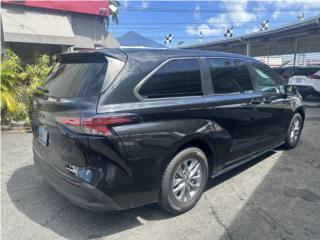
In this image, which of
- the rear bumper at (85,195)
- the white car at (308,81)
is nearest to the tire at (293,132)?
the rear bumper at (85,195)

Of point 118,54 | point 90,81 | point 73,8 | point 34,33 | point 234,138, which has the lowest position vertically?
Answer: point 234,138

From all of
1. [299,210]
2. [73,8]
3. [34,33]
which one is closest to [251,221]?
[299,210]

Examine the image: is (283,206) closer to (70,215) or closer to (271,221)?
(271,221)

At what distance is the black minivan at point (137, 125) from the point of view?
2.87m

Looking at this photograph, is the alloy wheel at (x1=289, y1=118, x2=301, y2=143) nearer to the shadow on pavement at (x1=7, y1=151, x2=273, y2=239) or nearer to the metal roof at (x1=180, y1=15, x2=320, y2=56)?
the shadow on pavement at (x1=7, y1=151, x2=273, y2=239)

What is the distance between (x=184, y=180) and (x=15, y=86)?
19.1 feet

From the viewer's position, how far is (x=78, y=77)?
10.6 feet

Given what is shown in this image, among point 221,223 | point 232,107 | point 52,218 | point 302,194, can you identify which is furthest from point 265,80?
point 52,218

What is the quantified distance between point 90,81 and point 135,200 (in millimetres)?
1263

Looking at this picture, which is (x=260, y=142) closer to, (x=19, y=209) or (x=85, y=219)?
(x=85, y=219)

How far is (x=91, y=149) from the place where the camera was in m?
2.79

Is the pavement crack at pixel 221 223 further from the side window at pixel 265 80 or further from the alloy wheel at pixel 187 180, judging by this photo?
the side window at pixel 265 80

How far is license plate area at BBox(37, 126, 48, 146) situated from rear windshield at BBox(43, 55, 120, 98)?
390 millimetres

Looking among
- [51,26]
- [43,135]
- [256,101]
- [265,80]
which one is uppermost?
[51,26]
